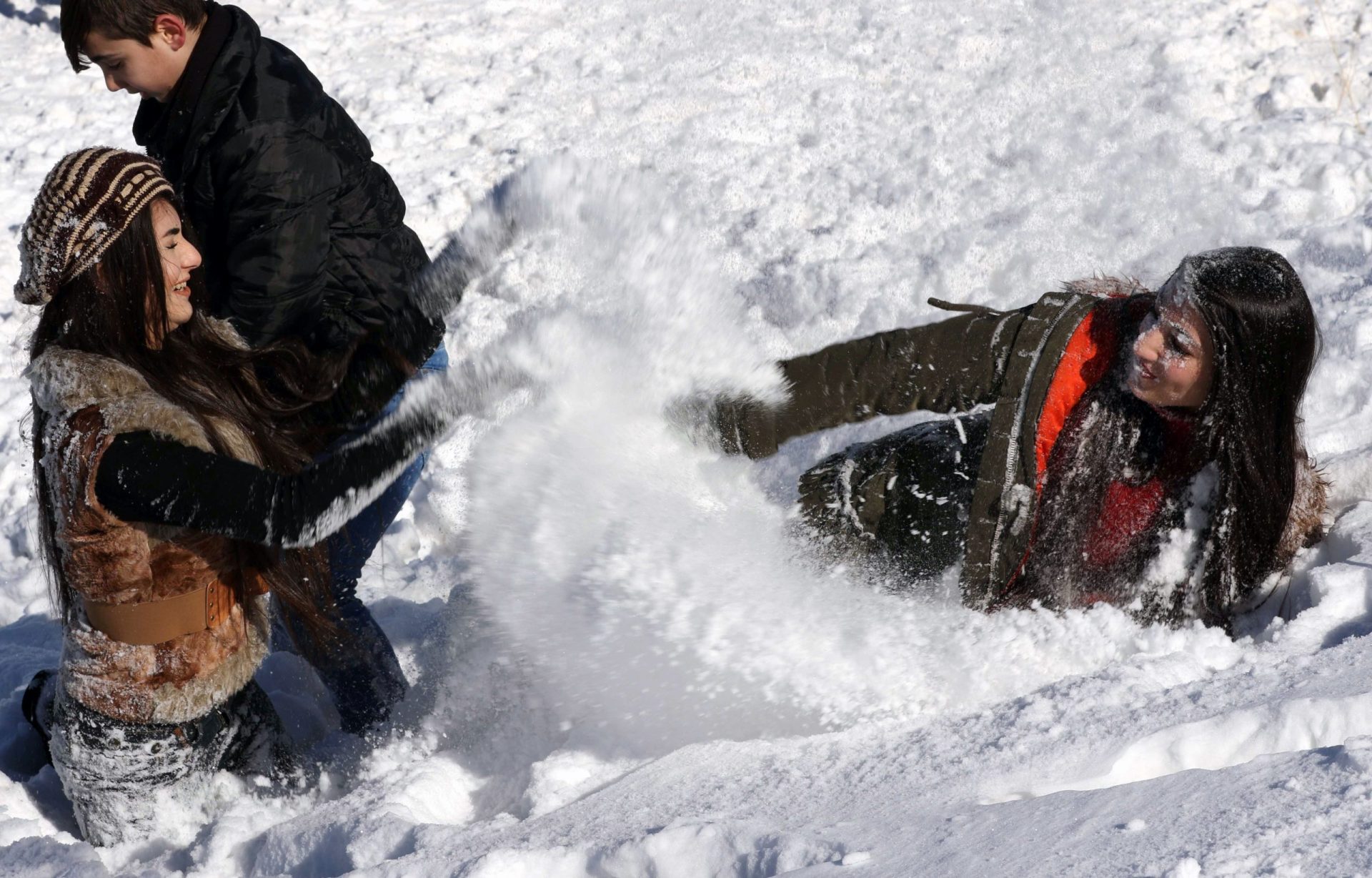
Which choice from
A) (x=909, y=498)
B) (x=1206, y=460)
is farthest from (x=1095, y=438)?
(x=909, y=498)

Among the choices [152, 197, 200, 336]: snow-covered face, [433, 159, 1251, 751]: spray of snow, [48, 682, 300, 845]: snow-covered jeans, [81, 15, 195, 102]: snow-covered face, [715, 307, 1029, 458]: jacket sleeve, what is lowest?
[48, 682, 300, 845]: snow-covered jeans

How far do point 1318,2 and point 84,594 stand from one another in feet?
19.4

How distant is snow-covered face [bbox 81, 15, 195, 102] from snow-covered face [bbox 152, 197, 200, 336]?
0.40 metres

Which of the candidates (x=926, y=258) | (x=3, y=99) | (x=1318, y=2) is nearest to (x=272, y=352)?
(x=926, y=258)

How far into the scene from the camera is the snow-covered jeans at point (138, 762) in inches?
86.4

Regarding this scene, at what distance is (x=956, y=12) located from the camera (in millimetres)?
6215

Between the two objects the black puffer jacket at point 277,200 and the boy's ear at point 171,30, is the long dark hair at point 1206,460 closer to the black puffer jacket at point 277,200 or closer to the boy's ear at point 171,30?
the black puffer jacket at point 277,200

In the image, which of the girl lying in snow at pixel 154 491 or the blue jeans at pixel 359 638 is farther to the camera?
the blue jeans at pixel 359 638

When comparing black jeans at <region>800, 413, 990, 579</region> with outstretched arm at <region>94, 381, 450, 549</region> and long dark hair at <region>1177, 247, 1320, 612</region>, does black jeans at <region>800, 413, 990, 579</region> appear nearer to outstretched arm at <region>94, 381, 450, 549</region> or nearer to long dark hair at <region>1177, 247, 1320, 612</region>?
long dark hair at <region>1177, 247, 1320, 612</region>

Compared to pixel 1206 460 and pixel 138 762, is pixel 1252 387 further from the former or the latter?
pixel 138 762

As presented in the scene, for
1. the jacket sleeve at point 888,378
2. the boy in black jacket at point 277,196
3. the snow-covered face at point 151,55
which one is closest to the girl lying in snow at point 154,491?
the boy in black jacket at point 277,196

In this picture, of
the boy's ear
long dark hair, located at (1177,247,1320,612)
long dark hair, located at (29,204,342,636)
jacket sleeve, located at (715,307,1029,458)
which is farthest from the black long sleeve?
long dark hair, located at (1177,247,1320,612)

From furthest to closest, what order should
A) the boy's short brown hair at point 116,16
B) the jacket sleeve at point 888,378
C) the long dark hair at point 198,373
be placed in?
the jacket sleeve at point 888,378, the boy's short brown hair at point 116,16, the long dark hair at point 198,373

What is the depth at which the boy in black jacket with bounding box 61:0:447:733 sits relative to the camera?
226 cm
